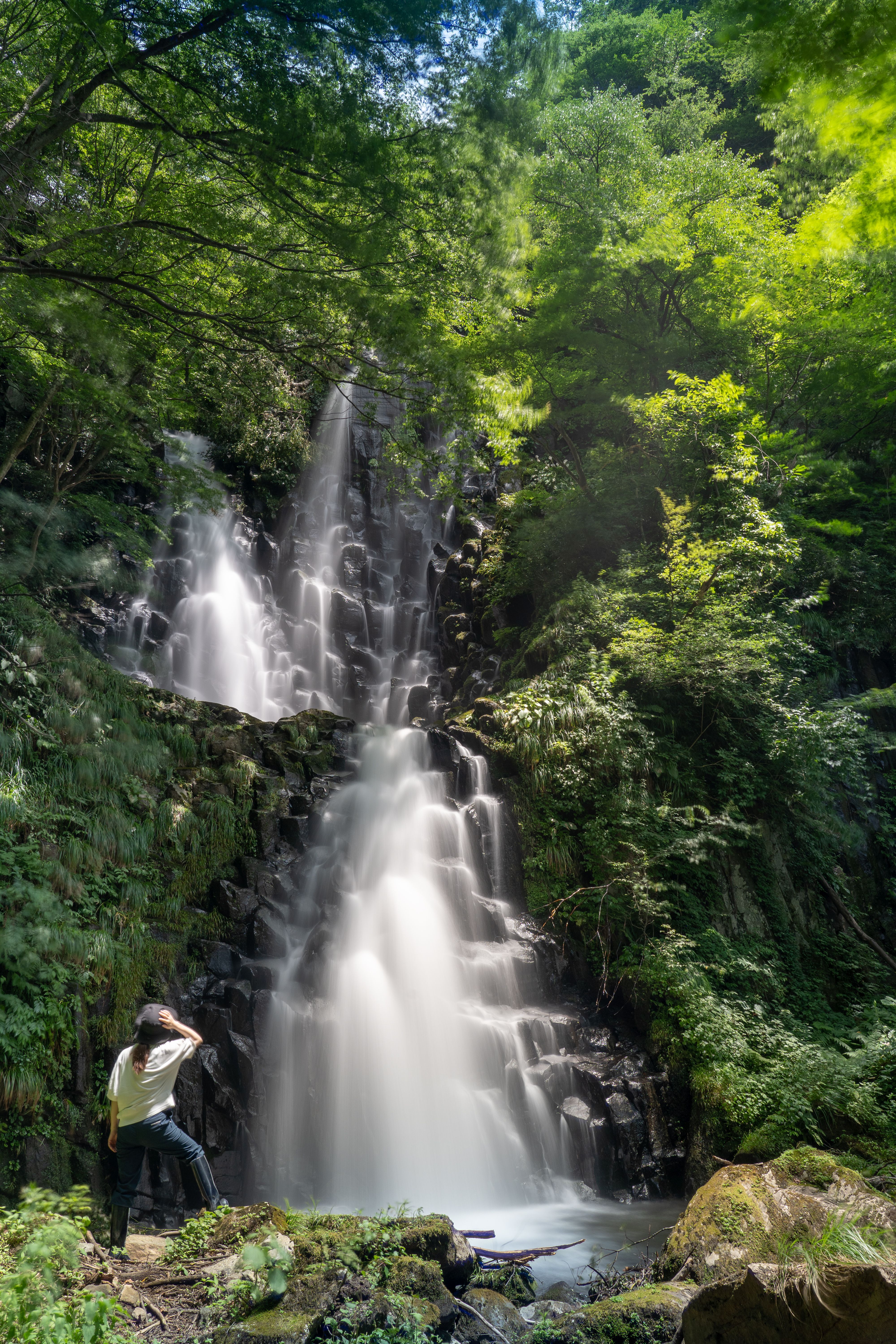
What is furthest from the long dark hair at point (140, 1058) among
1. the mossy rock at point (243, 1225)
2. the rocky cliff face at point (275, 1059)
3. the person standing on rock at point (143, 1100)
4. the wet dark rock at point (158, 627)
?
the wet dark rock at point (158, 627)

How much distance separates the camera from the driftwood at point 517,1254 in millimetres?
4816

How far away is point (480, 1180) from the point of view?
6.36m

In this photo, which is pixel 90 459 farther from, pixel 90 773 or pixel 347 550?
pixel 347 550

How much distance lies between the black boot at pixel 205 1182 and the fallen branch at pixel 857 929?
900 centimetres

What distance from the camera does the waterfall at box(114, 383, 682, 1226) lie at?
646cm

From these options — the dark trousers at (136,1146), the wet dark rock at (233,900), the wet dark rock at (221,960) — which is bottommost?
the dark trousers at (136,1146)

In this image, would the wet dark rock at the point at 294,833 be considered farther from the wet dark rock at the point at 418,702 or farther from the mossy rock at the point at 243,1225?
the wet dark rock at the point at 418,702

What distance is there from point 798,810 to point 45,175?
40.0 feet

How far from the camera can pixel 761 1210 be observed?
429cm

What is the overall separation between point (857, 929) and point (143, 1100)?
9544mm

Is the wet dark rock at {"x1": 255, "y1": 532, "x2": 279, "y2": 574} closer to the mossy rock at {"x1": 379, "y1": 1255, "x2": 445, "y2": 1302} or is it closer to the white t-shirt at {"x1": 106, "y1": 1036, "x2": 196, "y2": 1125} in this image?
the white t-shirt at {"x1": 106, "y1": 1036, "x2": 196, "y2": 1125}

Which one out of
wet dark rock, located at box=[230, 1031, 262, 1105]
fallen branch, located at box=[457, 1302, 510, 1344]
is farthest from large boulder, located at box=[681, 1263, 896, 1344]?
wet dark rock, located at box=[230, 1031, 262, 1105]

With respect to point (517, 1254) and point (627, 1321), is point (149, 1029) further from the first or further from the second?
point (627, 1321)

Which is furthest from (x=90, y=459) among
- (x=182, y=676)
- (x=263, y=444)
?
(x=263, y=444)
